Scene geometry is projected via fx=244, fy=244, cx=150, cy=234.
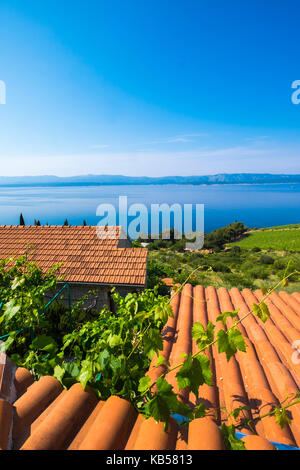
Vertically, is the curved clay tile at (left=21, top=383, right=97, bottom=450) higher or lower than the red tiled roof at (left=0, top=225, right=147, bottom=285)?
higher

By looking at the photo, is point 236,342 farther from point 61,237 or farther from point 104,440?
point 61,237

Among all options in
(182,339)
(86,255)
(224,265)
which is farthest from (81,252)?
(224,265)

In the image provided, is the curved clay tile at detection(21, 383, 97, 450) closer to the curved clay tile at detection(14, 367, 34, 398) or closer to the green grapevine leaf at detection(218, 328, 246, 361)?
the curved clay tile at detection(14, 367, 34, 398)

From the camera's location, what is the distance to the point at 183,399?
205 cm

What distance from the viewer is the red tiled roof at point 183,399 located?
3.67 feet

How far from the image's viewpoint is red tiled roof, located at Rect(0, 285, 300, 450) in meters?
1.12

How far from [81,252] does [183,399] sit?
7.26 metres

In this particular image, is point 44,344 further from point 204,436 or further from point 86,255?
point 86,255

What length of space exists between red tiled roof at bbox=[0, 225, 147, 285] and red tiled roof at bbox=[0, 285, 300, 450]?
4.49 meters

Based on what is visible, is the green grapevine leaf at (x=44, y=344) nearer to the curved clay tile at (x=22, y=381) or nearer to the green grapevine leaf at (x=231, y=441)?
the curved clay tile at (x=22, y=381)

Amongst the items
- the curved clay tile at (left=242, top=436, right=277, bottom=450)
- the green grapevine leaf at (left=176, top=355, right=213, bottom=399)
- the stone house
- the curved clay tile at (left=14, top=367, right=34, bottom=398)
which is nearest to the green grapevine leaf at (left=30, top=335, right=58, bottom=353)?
the curved clay tile at (left=14, top=367, right=34, bottom=398)

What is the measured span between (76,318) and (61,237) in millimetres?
4594
